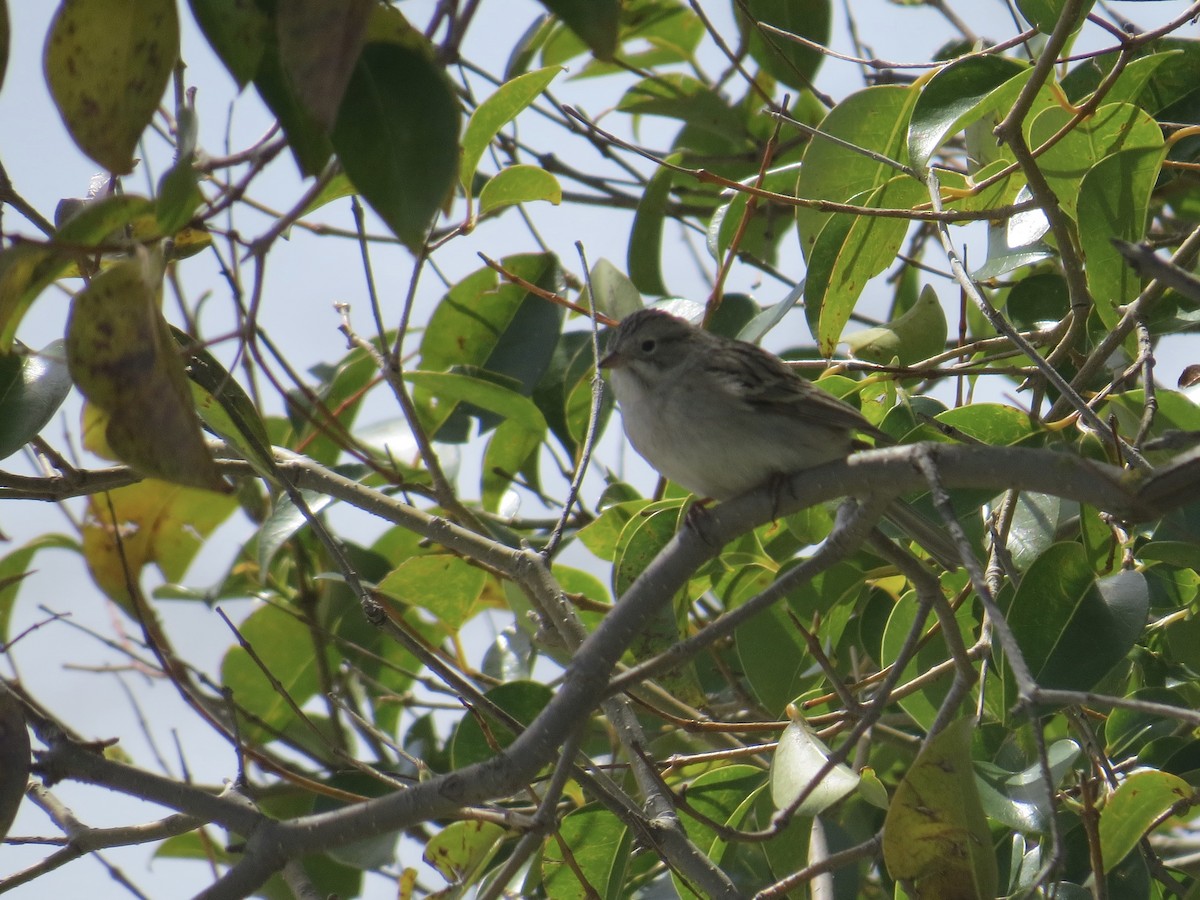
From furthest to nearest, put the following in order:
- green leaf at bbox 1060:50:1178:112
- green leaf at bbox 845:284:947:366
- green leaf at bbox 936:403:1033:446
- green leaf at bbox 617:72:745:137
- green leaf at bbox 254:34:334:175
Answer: green leaf at bbox 617:72:745:137, green leaf at bbox 845:284:947:366, green leaf at bbox 1060:50:1178:112, green leaf at bbox 936:403:1033:446, green leaf at bbox 254:34:334:175

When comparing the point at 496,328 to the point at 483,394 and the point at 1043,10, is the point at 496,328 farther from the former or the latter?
the point at 1043,10

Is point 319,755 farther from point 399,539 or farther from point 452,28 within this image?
point 452,28

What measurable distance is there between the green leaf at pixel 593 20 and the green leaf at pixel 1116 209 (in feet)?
6.23

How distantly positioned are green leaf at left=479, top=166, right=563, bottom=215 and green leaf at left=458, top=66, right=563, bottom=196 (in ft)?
0.37

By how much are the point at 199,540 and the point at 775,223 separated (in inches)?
99.6

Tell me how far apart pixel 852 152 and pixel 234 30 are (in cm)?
229

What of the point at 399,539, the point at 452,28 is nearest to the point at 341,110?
the point at 452,28

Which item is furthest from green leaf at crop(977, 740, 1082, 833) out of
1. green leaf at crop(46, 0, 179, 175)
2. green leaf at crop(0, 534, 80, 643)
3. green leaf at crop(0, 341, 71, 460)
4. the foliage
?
green leaf at crop(0, 534, 80, 643)

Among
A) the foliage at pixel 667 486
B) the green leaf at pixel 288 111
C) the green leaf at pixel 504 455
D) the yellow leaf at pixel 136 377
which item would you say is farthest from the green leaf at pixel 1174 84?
the yellow leaf at pixel 136 377

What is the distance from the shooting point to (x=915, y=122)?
3006mm

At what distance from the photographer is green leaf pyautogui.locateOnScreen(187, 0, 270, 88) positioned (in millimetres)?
1386

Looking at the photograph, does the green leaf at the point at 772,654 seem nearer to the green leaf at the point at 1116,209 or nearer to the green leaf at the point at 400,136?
the green leaf at the point at 1116,209

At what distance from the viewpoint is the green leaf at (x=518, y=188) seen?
11.3 ft

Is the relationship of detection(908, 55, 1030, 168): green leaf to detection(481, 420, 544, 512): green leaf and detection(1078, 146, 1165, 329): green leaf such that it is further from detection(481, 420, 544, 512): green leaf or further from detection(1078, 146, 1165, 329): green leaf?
detection(481, 420, 544, 512): green leaf
